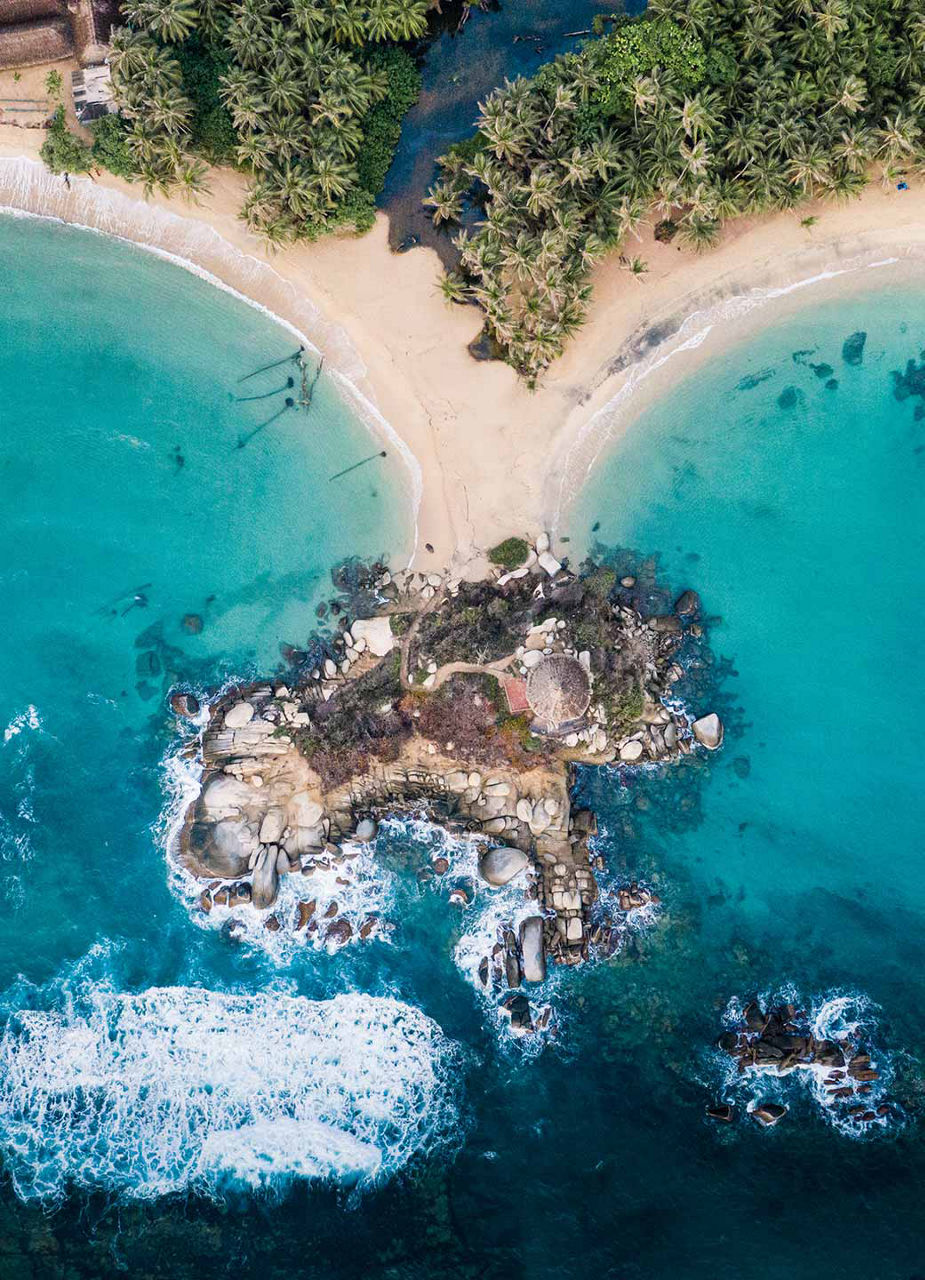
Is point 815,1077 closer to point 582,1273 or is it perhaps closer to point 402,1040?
point 582,1273

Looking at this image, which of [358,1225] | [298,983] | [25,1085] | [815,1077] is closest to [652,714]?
[815,1077]

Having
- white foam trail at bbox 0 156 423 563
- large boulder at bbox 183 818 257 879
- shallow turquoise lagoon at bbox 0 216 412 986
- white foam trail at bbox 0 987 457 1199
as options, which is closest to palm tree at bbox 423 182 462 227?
white foam trail at bbox 0 156 423 563

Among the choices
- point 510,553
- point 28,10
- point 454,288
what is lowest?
point 510,553

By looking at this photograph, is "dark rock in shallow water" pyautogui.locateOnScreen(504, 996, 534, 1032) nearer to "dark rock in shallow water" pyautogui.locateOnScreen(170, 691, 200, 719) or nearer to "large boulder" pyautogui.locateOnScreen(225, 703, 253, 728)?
"large boulder" pyautogui.locateOnScreen(225, 703, 253, 728)

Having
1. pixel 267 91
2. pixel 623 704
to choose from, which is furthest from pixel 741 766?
pixel 267 91

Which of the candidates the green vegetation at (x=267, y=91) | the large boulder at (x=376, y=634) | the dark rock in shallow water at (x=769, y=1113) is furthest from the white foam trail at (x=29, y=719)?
the dark rock in shallow water at (x=769, y=1113)

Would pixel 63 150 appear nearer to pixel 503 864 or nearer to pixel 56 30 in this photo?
pixel 56 30
